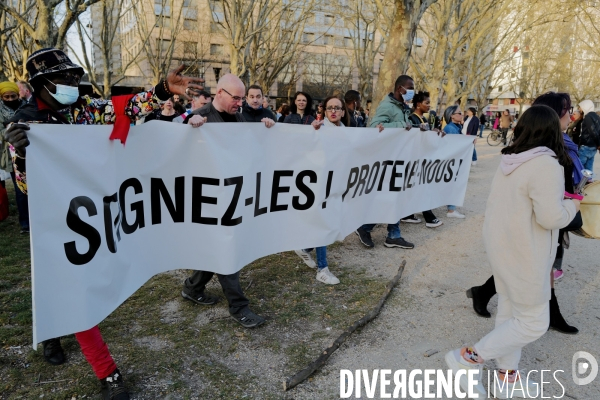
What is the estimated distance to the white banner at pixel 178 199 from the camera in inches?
84.7

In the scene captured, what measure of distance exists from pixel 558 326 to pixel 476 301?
2.14ft

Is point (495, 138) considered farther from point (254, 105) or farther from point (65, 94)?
point (65, 94)

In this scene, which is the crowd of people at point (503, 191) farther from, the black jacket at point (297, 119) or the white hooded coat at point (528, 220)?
the black jacket at point (297, 119)

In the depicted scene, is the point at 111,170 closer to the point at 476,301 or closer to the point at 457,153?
the point at 476,301

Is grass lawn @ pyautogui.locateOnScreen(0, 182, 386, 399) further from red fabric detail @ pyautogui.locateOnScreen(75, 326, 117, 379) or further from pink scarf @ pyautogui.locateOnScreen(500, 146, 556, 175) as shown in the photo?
pink scarf @ pyautogui.locateOnScreen(500, 146, 556, 175)

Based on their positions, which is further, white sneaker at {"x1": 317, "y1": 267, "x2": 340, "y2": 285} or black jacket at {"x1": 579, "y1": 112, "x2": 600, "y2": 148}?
black jacket at {"x1": 579, "y1": 112, "x2": 600, "y2": 148}

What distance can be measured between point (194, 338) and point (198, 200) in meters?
1.12

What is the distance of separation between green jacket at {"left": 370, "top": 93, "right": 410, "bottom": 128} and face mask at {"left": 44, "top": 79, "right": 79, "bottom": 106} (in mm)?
3504

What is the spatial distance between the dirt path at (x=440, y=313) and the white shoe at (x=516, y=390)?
0.14 m

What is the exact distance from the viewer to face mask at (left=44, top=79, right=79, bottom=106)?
105 inches

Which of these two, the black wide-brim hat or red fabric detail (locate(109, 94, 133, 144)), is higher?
the black wide-brim hat

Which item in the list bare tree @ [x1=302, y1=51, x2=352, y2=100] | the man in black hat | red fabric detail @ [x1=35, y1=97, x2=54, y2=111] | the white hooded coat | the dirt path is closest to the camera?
the white hooded coat

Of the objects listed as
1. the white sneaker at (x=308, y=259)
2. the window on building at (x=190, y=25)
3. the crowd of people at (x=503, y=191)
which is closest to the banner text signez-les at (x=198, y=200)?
the crowd of people at (x=503, y=191)

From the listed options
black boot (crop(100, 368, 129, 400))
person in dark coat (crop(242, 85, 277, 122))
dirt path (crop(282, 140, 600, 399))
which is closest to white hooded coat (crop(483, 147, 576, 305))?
dirt path (crop(282, 140, 600, 399))
